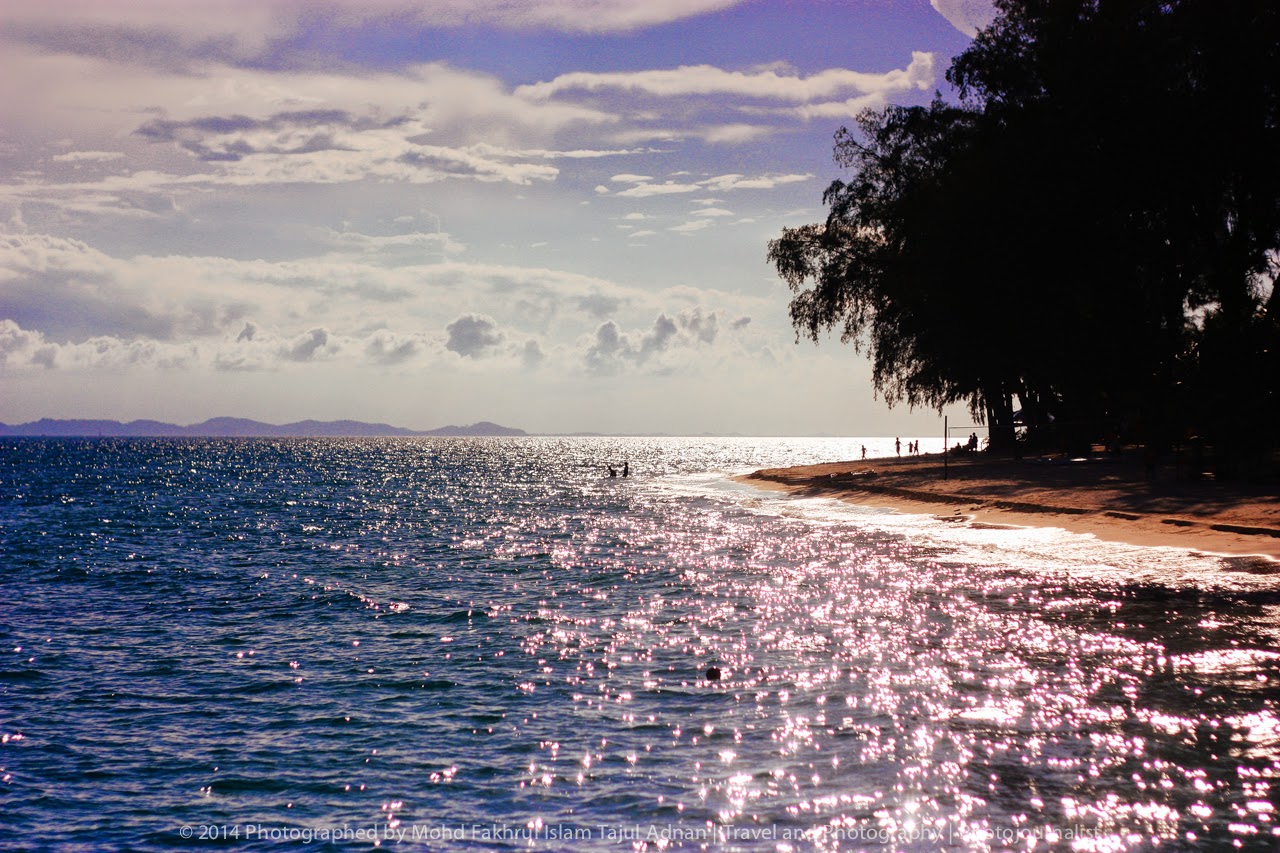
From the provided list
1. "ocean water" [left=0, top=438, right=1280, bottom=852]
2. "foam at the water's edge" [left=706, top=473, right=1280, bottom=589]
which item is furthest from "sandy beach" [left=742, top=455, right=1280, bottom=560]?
"ocean water" [left=0, top=438, right=1280, bottom=852]

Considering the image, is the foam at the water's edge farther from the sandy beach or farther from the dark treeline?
the dark treeline

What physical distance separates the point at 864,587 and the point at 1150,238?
2940 centimetres

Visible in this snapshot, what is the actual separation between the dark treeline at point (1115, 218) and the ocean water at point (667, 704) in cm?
1763

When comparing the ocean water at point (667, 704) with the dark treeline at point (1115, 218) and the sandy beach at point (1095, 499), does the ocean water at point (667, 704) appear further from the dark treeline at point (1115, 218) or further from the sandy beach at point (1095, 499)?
the dark treeline at point (1115, 218)

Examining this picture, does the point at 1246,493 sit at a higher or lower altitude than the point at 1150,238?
lower

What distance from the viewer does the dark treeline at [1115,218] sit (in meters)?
40.6

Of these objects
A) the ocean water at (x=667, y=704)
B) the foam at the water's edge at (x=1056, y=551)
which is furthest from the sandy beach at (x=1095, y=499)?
the ocean water at (x=667, y=704)

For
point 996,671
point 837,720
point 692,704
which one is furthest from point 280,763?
point 996,671

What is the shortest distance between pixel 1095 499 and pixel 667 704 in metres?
28.8

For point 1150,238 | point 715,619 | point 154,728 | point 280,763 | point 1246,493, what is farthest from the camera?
point 1150,238

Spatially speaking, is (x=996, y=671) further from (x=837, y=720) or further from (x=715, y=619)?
(x=715, y=619)

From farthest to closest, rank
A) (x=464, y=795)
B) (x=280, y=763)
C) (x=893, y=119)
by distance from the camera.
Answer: (x=893, y=119) → (x=280, y=763) → (x=464, y=795)

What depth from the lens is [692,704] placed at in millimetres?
15766

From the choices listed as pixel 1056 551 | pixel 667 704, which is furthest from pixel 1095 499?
pixel 667 704
